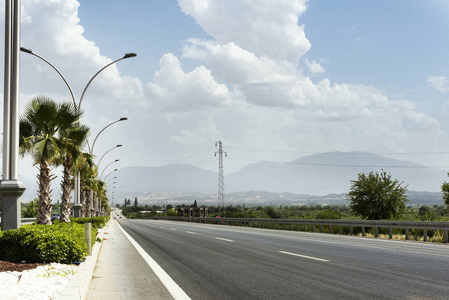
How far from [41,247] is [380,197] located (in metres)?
28.8

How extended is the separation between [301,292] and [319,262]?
3.75 m

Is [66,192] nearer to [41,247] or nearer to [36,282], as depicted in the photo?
[41,247]

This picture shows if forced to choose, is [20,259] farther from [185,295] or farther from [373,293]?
[373,293]

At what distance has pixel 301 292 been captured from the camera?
282 inches

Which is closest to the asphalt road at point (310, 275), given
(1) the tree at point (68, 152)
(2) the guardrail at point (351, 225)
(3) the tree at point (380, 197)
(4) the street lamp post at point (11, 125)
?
(4) the street lamp post at point (11, 125)

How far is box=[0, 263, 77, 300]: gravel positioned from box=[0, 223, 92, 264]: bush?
1.66 feet

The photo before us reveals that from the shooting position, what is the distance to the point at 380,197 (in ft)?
109

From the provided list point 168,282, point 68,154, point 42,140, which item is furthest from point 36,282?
point 68,154

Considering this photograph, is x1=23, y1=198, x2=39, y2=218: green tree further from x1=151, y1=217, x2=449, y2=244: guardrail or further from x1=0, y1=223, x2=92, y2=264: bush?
x1=0, y1=223, x2=92, y2=264: bush

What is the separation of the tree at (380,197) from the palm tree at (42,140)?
22463 millimetres

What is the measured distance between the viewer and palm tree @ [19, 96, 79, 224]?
65.0 ft

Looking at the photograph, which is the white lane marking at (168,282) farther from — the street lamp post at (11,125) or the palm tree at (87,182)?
the palm tree at (87,182)

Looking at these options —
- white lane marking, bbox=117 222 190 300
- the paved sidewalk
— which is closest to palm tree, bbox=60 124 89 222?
the paved sidewalk

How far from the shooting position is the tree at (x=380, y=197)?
3300 centimetres
